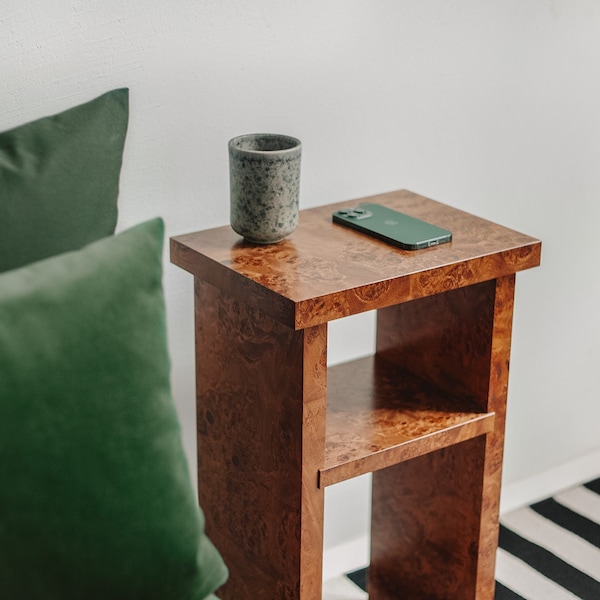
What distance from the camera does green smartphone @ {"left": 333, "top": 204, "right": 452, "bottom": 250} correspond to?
1388mm

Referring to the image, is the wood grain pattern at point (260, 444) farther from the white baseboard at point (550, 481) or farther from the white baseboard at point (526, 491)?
the white baseboard at point (550, 481)

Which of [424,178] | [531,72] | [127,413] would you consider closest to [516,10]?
[531,72]

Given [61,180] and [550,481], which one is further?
[550,481]

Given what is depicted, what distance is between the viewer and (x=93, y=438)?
92 cm

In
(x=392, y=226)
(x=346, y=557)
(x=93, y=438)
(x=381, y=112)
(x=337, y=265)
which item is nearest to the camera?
(x=93, y=438)

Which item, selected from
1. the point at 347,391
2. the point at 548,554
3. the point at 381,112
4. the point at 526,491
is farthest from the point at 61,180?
the point at 526,491

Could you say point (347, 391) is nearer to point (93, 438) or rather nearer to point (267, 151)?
point (267, 151)

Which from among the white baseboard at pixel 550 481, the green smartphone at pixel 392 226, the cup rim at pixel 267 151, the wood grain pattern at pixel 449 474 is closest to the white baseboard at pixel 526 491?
the white baseboard at pixel 550 481

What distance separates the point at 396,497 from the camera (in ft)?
5.56

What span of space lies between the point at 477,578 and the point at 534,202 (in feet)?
2.50

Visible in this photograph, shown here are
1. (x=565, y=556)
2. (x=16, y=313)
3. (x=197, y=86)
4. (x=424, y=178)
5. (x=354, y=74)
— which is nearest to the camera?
(x=16, y=313)

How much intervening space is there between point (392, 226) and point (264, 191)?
8.3 inches

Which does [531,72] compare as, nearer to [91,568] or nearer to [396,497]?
[396,497]

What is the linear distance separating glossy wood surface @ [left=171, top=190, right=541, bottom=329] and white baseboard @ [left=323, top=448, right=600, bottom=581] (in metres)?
0.73
